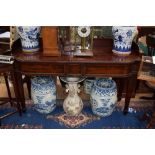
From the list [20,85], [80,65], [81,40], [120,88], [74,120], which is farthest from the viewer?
[120,88]

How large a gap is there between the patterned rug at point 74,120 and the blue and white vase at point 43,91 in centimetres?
14

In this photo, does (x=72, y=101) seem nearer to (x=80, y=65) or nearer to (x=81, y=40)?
(x=80, y=65)

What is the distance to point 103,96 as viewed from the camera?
89.6 inches

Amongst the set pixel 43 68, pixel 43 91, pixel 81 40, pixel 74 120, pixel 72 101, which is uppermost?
pixel 81 40

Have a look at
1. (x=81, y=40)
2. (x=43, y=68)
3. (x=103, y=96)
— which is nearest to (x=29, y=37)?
(x=43, y=68)

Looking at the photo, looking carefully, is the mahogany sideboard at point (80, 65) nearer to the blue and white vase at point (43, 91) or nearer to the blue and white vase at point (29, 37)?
the blue and white vase at point (29, 37)

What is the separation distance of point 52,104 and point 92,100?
448 mm

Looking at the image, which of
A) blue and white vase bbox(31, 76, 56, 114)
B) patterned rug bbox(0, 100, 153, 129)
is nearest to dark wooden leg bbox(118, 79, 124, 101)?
patterned rug bbox(0, 100, 153, 129)

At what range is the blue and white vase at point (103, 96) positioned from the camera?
2.27 meters

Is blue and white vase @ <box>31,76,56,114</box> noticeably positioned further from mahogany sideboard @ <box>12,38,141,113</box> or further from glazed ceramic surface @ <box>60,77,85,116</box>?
mahogany sideboard @ <box>12,38,141,113</box>

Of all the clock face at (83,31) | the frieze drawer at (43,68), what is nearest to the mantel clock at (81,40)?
the clock face at (83,31)

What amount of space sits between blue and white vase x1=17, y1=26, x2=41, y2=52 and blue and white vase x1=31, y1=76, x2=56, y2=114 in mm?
363

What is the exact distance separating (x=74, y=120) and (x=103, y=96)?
42 centimetres
